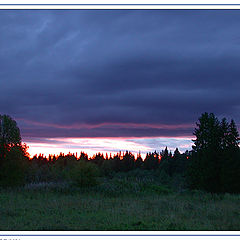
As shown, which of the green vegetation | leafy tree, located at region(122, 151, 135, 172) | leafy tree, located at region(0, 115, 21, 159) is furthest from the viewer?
leafy tree, located at region(122, 151, 135, 172)

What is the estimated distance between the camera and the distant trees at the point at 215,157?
4175 centimetres

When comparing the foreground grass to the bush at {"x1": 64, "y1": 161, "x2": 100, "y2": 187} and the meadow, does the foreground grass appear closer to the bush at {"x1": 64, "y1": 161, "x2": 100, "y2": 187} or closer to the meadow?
the meadow

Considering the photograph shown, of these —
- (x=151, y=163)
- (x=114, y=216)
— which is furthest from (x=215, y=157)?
(x=151, y=163)

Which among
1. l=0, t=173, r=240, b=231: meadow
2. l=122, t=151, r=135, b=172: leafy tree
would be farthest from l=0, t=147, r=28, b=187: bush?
l=122, t=151, r=135, b=172: leafy tree

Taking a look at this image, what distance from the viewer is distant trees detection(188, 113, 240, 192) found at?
41.8 meters

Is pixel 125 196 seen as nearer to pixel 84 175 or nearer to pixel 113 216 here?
pixel 84 175

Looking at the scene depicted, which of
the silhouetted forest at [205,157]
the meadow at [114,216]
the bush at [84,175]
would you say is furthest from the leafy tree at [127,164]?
the meadow at [114,216]

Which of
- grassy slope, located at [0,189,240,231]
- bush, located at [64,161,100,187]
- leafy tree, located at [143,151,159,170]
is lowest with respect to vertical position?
grassy slope, located at [0,189,240,231]
